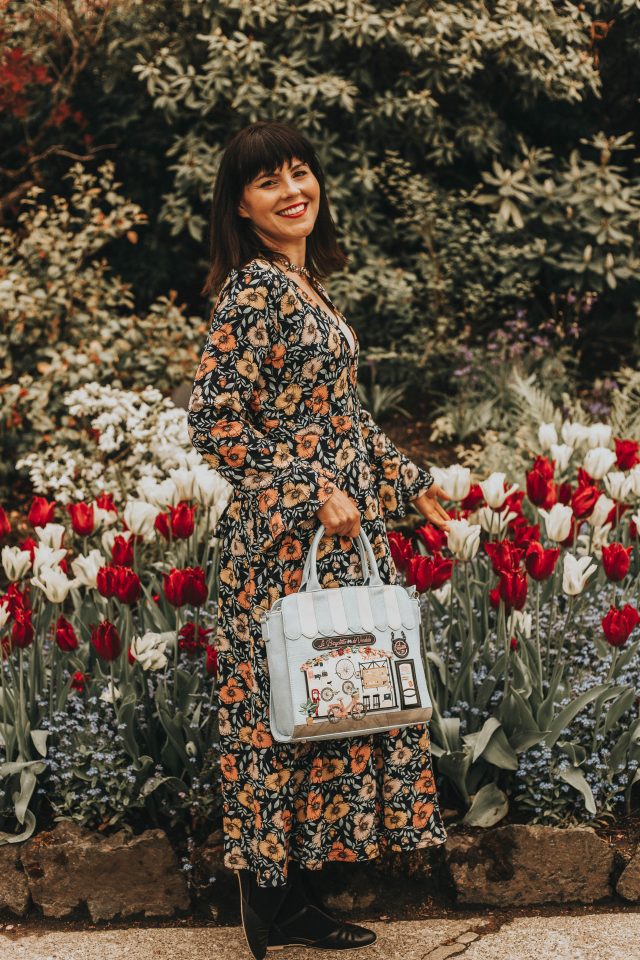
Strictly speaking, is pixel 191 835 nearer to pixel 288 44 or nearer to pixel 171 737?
pixel 171 737

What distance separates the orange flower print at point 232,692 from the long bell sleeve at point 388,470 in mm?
561

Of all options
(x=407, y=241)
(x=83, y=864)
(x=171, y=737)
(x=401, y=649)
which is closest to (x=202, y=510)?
(x=171, y=737)

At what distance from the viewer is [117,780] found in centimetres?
269

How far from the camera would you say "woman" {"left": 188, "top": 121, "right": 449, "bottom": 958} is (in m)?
2.12

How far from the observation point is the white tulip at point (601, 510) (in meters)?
3.00

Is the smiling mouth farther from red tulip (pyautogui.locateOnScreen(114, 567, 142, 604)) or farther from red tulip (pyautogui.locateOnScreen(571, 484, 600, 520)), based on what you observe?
red tulip (pyautogui.locateOnScreen(571, 484, 600, 520))

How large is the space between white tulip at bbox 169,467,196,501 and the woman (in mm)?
840

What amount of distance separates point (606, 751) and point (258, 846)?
98cm

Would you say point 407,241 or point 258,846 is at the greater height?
point 407,241

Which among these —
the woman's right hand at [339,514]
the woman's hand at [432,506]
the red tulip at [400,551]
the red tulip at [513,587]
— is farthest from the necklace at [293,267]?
the red tulip at [513,587]

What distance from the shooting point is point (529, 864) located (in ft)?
8.55

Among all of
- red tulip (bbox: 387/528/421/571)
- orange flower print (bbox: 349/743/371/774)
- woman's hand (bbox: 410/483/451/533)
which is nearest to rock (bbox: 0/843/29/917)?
orange flower print (bbox: 349/743/371/774)

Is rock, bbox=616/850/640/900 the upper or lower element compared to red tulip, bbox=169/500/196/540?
lower

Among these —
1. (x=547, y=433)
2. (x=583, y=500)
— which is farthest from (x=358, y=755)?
(x=547, y=433)
